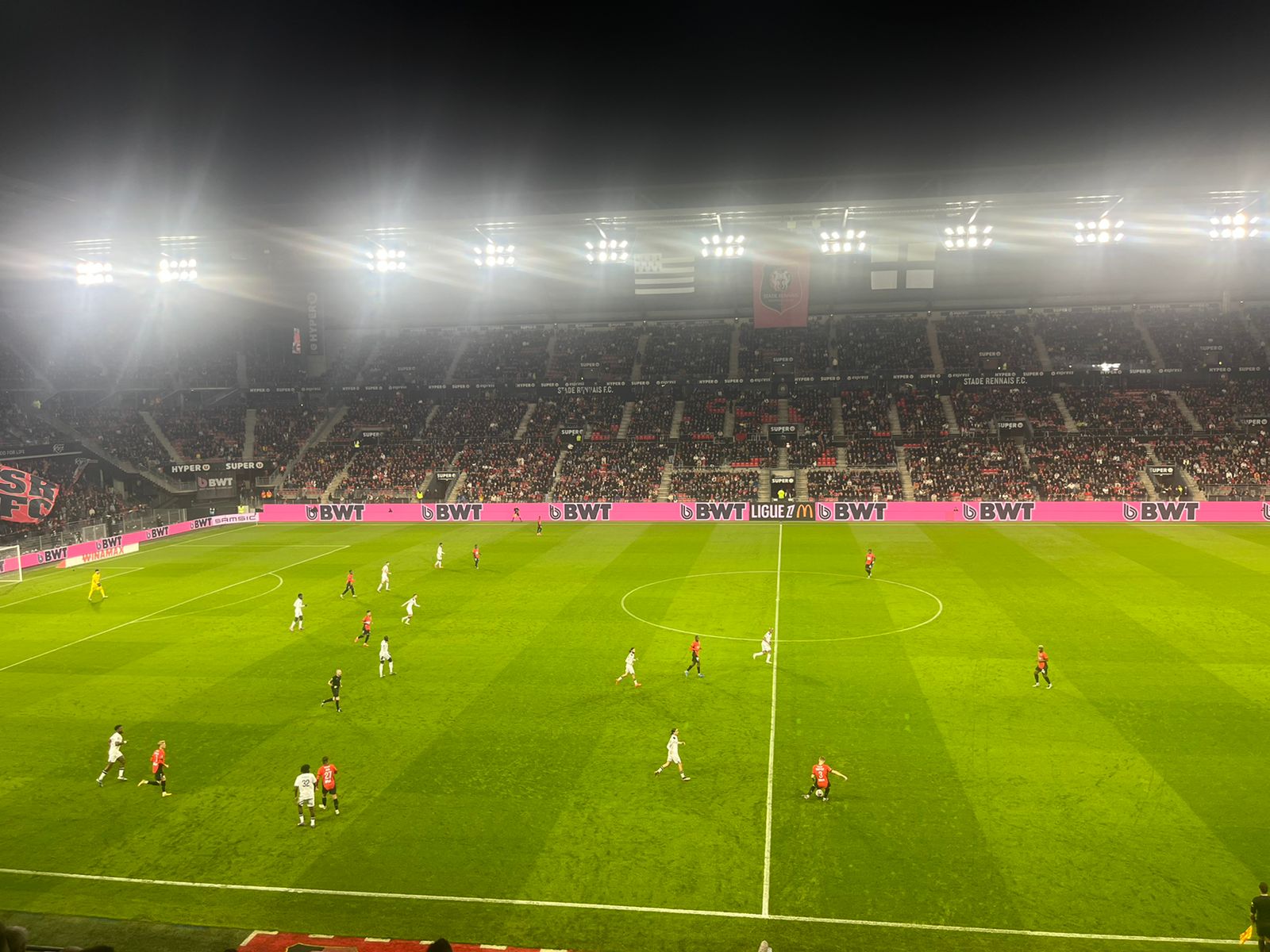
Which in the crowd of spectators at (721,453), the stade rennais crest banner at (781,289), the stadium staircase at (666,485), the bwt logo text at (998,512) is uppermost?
the stade rennais crest banner at (781,289)

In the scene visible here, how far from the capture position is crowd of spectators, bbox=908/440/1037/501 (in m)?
52.4

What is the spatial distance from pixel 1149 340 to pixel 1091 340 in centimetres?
404

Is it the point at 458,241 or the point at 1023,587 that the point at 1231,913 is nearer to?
the point at 1023,587

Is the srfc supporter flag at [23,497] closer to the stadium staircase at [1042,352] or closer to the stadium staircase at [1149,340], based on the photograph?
the stadium staircase at [1042,352]

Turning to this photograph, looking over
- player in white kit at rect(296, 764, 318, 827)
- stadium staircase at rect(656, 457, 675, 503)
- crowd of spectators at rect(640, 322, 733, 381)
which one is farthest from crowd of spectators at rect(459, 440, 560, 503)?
player in white kit at rect(296, 764, 318, 827)

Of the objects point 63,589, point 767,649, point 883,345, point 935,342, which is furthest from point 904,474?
point 63,589

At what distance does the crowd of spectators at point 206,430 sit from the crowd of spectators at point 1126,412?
6366cm

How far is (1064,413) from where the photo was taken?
199 feet

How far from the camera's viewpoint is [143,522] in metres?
48.9

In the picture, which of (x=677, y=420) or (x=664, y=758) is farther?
(x=677, y=420)

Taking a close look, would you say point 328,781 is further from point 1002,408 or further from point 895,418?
point 1002,408

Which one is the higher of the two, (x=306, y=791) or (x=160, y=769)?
(x=306, y=791)

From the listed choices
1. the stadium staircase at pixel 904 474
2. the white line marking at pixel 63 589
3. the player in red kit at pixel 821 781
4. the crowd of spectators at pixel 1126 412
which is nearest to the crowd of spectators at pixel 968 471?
the stadium staircase at pixel 904 474

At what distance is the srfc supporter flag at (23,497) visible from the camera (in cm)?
4328
